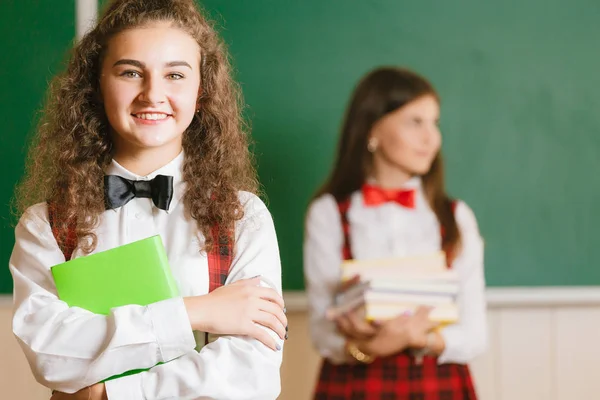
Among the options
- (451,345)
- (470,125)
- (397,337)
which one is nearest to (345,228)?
(397,337)

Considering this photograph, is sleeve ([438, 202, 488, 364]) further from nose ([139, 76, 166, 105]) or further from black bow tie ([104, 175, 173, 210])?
nose ([139, 76, 166, 105])

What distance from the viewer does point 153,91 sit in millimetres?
1353

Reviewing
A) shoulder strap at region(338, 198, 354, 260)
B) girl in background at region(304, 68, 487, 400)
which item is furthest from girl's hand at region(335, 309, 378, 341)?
shoulder strap at region(338, 198, 354, 260)

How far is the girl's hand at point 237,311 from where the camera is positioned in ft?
4.23

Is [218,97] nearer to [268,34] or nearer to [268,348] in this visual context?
[268,348]

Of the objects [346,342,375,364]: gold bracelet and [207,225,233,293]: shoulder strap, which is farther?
[346,342,375,364]: gold bracelet

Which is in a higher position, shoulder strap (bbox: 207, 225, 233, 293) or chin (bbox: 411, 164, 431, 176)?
chin (bbox: 411, 164, 431, 176)

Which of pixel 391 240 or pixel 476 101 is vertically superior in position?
pixel 476 101

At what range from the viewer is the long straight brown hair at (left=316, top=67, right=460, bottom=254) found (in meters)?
2.29

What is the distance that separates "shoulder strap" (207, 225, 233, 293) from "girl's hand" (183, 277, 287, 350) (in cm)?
7

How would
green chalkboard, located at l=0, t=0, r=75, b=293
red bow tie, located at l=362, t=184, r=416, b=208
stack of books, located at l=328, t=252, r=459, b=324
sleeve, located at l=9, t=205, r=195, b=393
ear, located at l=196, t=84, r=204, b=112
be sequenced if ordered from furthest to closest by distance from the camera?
1. green chalkboard, located at l=0, t=0, r=75, b=293
2. red bow tie, located at l=362, t=184, r=416, b=208
3. stack of books, located at l=328, t=252, r=459, b=324
4. ear, located at l=196, t=84, r=204, b=112
5. sleeve, located at l=9, t=205, r=195, b=393

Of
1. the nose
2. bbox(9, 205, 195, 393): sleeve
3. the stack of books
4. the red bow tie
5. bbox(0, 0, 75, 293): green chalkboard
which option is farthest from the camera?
bbox(0, 0, 75, 293): green chalkboard

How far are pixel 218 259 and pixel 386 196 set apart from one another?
95 cm

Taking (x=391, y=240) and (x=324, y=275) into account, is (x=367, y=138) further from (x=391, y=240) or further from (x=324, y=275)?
(x=324, y=275)
